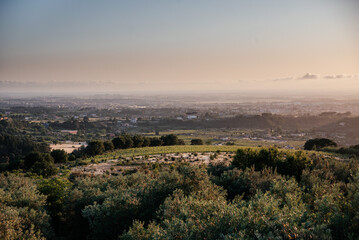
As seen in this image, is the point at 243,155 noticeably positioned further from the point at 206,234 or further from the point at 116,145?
the point at 116,145

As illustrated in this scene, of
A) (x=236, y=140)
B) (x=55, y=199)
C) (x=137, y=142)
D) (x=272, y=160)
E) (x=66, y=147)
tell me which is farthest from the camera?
(x=236, y=140)

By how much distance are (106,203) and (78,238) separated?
11.4ft

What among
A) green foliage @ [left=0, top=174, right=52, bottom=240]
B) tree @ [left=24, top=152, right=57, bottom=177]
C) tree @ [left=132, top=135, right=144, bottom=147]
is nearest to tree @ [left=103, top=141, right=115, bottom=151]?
tree @ [left=132, top=135, right=144, bottom=147]

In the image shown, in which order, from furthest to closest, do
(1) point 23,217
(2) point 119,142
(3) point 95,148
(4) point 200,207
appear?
(2) point 119,142 → (3) point 95,148 → (1) point 23,217 → (4) point 200,207

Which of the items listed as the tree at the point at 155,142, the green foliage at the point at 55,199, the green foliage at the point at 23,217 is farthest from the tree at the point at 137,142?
the green foliage at the point at 23,217

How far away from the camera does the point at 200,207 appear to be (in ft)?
26.8

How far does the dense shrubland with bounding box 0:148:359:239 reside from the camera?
21.5 ft

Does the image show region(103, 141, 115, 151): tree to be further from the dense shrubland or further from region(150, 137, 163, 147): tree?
the dense shrubland

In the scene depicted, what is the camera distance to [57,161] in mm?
33281

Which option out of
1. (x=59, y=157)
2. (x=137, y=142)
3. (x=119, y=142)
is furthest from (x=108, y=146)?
(x=59, y=157)

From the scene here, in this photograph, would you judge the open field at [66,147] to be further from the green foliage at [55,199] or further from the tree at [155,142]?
the green foliage at [55,199]

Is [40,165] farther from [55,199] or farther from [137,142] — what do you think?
[137,142]

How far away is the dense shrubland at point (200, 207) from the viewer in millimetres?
6559

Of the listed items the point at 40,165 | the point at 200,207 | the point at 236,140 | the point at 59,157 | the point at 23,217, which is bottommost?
the point at 236,140
